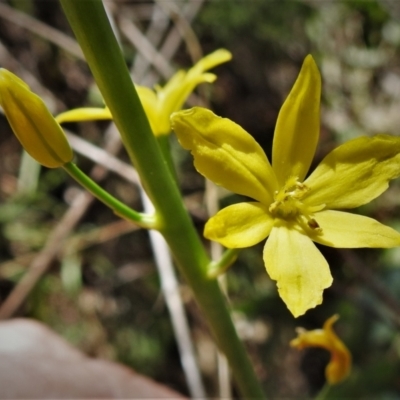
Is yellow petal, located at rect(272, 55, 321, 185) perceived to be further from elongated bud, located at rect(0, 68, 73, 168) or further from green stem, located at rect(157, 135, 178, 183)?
elongated bud, located at rect(0, 68, 73, 168)

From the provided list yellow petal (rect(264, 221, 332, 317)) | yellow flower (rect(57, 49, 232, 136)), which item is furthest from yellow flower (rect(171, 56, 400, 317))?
yellow flower (rect(57, 49, 232, 136))

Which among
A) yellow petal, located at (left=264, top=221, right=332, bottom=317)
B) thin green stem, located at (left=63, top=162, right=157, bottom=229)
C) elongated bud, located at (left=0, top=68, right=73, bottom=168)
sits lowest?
yellow petal, located at (left=264, top=221, right=332, bottom=317)

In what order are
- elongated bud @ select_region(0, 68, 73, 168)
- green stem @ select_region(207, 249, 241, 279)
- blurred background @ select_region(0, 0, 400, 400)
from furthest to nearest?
1. blurred background @ select_region(0, 0, 400, 400)
2. green stem @ select_region(207, 249, 241, 279)
3. elongated bud @ select_region(0, 68, 73, 168)

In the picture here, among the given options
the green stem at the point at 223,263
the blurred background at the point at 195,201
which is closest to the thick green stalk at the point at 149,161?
the green stem at the point at 223,263

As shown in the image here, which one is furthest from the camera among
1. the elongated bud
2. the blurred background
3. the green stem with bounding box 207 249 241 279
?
the blurred background

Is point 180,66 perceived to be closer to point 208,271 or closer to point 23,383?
point 23,383

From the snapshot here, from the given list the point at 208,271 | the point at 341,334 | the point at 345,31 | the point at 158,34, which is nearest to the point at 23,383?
the point at 208,271
